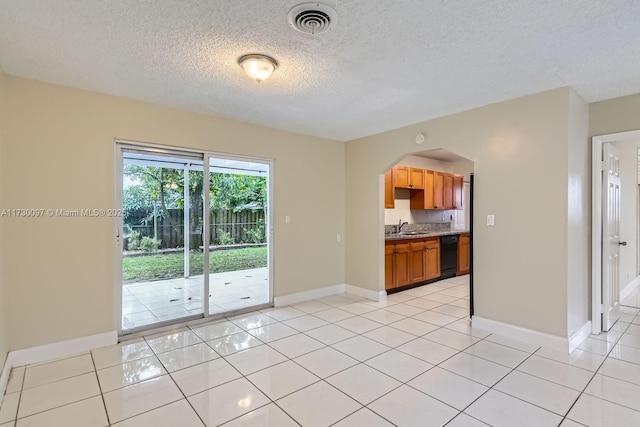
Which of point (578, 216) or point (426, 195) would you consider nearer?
point (578, 216)

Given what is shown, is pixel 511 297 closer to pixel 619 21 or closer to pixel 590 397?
pixel 590 397

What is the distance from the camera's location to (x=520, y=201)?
3363 millimetres

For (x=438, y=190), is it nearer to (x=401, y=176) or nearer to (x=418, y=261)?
(x=401, y=176)

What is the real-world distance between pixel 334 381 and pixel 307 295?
2412mm

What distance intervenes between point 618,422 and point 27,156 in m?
5.05

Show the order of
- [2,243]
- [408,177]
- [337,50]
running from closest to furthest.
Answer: [337,50] → [2,243] → [408,177]

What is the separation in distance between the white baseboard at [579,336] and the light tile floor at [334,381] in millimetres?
83

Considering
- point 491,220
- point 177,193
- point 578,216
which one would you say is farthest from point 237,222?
point 578,216

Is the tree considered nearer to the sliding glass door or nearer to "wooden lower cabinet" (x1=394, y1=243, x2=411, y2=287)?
the sliding glass door

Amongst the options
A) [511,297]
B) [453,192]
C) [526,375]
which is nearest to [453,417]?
[526,375]

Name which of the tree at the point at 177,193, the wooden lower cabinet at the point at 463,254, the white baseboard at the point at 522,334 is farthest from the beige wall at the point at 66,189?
the wooden lower cabinet at the point at 463,254

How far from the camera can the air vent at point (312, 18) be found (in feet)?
6.10

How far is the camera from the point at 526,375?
2.62m

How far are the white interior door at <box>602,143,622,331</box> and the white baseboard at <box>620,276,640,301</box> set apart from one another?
88 cm
